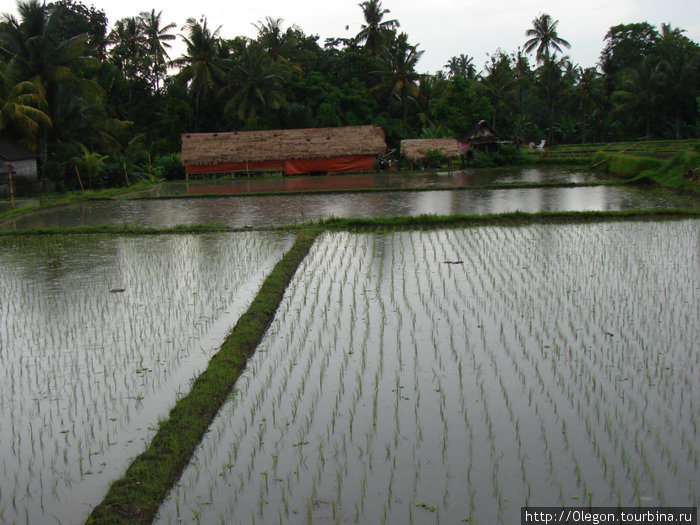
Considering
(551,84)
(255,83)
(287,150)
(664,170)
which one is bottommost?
(664,170)

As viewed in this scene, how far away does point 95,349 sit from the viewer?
192 inches

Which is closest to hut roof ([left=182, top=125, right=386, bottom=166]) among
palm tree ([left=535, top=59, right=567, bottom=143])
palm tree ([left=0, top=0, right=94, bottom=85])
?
palm tree ([left=0, top=0, right=94, bottom=85])

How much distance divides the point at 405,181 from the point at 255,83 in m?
9.64

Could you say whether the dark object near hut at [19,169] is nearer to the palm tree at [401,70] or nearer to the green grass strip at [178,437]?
the palm tree at [401,70]

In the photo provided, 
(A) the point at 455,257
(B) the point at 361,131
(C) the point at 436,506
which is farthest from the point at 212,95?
(C) the point at 436,506

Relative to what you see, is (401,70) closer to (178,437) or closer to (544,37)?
(544,37)

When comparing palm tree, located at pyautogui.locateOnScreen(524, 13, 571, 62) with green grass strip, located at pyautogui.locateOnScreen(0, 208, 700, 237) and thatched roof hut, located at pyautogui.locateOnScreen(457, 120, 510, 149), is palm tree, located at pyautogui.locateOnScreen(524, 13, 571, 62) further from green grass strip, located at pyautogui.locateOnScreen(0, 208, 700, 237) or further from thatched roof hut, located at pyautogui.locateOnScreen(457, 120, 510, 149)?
green grass strip, located at pyautogui.locateOnScreen(0, 208, 700, 237)

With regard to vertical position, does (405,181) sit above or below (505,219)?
above

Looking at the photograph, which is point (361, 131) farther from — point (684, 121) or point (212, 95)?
point (684, 121)

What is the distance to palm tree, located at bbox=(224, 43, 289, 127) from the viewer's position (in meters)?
26.1

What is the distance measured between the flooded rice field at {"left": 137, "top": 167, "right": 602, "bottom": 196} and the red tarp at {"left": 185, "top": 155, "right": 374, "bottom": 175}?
1.28 m

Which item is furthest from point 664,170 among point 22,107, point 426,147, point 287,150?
point 22,107

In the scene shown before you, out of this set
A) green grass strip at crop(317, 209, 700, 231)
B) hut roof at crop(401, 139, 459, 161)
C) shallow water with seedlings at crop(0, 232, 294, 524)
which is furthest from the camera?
hut roof at crop(401, 139, 459, 161)

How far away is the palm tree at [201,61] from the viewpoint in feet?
87.4
